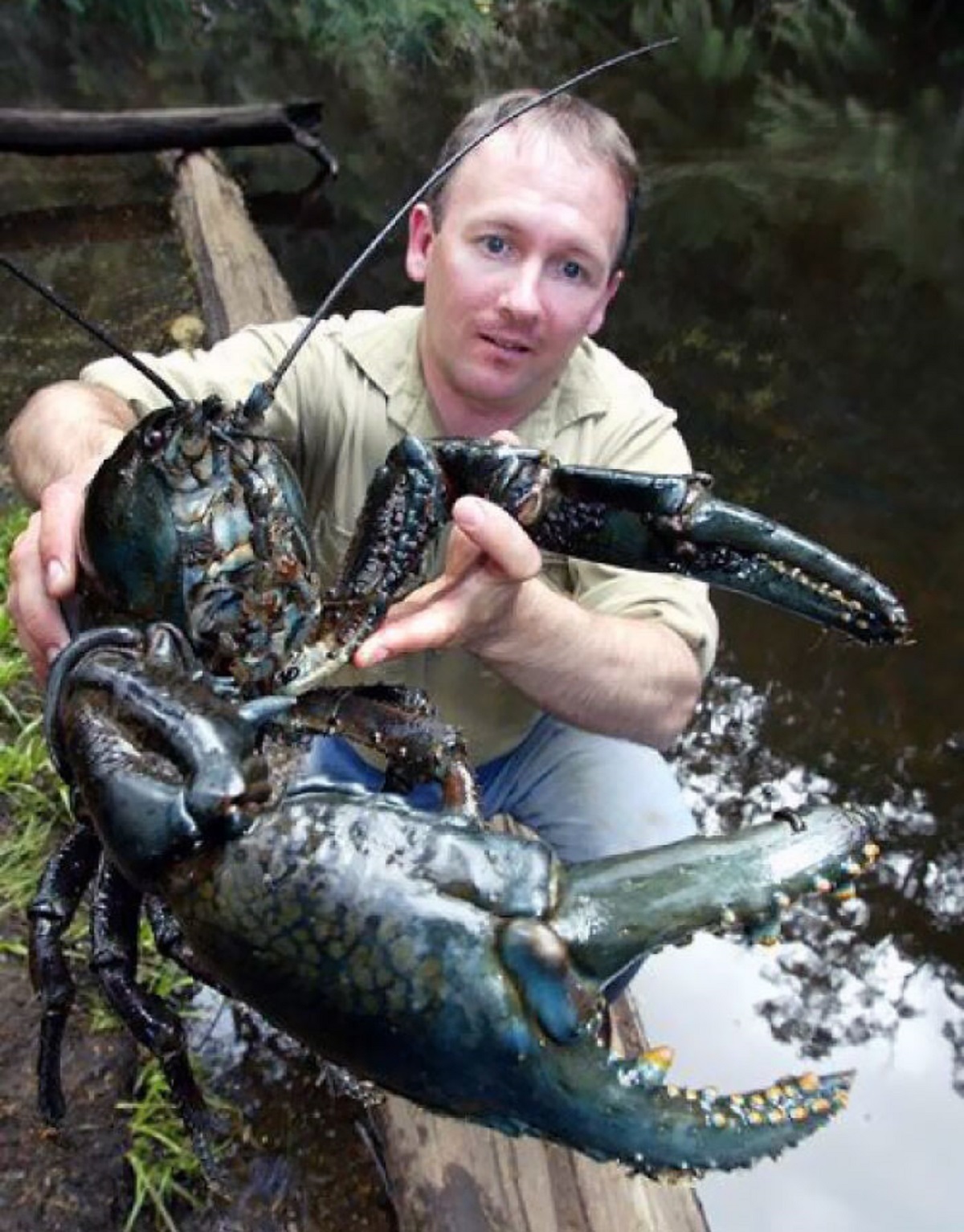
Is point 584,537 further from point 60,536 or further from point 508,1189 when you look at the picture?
point 508,1189

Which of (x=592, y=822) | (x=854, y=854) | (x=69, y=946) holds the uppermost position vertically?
(x=854, y=854)

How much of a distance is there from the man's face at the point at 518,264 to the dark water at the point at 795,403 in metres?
2.05

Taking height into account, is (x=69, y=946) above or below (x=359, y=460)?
below

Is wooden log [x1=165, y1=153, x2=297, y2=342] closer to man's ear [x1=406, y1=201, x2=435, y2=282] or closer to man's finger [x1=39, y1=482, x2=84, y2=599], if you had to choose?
man's ear [x1=406, y1=201, x2=435, y2=282]

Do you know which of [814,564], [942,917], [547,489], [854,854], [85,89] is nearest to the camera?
[854,854]

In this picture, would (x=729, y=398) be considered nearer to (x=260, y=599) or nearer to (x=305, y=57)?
(x=260, y=599)

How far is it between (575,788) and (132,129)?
831cm

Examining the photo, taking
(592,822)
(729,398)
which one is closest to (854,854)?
(592,822)

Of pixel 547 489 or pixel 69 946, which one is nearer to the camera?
pixel 547 489

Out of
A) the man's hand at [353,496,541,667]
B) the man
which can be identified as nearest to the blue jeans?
the man

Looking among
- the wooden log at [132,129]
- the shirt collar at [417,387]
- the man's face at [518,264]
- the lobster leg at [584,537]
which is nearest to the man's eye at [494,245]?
the man's face at [518,264]

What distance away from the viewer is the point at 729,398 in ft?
27.0

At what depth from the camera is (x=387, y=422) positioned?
3.00 metres

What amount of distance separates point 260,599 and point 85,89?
14.9 metres
